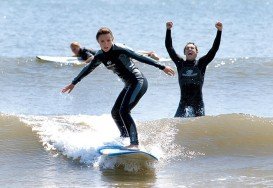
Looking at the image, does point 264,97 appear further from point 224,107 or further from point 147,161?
point 147,161

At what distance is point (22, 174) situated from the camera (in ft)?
29.8

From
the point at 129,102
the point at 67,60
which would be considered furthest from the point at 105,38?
the point at 67,60

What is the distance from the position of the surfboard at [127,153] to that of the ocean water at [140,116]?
139mm

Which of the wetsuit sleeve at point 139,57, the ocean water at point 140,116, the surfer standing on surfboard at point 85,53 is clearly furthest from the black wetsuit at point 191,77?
the surfer standing on surfboard at point 85,53

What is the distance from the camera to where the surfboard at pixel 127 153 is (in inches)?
349

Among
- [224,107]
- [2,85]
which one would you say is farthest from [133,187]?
[2,85]

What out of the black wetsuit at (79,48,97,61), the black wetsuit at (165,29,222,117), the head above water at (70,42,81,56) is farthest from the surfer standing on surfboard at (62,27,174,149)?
the black wetsuit at (79,48,97,61)

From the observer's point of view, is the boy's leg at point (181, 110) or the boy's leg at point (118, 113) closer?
the boy's leg at point (118, 113)

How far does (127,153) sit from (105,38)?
55.7 inches

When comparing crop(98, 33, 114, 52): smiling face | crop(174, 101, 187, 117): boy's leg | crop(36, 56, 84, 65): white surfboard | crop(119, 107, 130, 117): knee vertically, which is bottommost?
crop(174, 101, 187, 117): boy's leg

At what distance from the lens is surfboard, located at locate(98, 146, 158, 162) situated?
888cm

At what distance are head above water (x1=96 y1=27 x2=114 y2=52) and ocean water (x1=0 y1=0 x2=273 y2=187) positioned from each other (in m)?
1.22

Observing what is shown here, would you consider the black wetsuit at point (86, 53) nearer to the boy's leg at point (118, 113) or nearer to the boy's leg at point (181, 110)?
the boy's leg at point (181, 110)

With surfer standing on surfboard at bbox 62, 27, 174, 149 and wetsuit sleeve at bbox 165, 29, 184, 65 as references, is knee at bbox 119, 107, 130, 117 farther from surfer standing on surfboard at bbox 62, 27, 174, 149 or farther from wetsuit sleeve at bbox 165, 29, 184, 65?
wetsuit sleeve at bbox 165, 29, 184, 65
